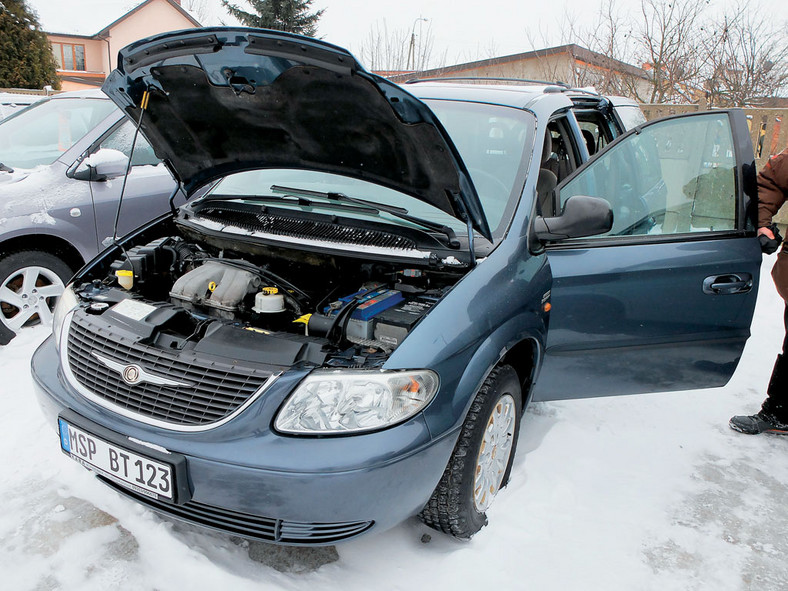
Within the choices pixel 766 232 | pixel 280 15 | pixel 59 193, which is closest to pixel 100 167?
pixel 59 193

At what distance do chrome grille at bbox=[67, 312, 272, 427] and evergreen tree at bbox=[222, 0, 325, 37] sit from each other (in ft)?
71.5

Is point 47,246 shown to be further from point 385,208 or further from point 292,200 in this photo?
point 385,208

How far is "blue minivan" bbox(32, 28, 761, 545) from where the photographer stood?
192 cm

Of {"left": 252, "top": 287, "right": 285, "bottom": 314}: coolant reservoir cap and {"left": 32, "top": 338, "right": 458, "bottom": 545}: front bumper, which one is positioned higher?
{"left": 252, "top": 287, "right": 285, "bottom": 314}: coolant reservoir cap

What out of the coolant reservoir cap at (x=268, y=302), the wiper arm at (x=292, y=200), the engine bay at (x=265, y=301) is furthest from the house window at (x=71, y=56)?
the coolant reservoir cap at (x=268, y=302)

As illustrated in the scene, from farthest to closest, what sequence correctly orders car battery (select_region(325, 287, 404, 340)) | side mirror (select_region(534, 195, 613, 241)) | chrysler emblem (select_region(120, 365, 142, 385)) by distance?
side mirror (select_region(534, 195, 613, 241)) < car battery (select_region(325, 287, 404, 340)) < chrysler emblem (select_region(120, 365, 142, 385))

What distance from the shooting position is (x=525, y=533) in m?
2.48

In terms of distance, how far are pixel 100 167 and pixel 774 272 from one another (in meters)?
4.45

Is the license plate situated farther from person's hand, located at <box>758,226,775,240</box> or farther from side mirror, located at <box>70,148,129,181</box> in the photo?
person's hand, located at <box>758,226,775,240</box>

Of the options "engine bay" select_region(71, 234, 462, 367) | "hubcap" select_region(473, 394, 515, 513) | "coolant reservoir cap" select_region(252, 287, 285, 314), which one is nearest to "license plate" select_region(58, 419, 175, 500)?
"engine bay" select_region(71, 234, 462, 367)

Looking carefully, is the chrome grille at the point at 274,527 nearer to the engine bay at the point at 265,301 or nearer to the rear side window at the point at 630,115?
the engine bay at the point at 265,301

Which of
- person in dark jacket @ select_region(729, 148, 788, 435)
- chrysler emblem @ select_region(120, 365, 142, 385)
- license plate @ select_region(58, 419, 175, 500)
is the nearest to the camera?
license plate @ select_region(58, 419, 175, 500)

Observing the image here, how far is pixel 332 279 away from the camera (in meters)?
2.82

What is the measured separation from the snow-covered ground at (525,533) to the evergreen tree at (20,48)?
17.9m
